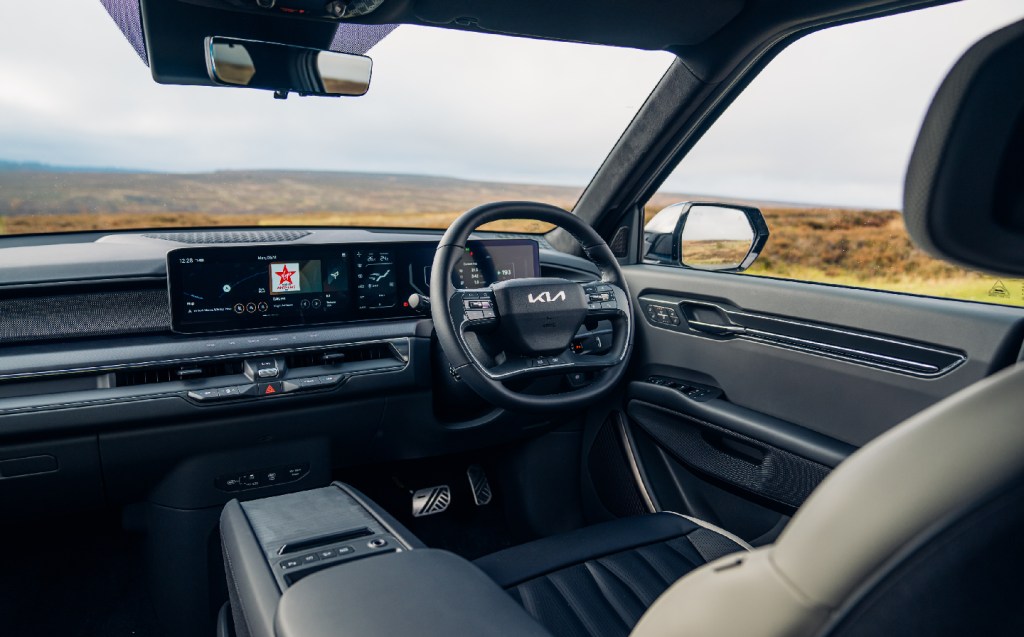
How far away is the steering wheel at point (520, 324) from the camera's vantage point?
6.59 feet

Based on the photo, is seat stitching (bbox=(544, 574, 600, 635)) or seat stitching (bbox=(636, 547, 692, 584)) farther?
seat stitching (bbox=(636, 547, 692, 584))

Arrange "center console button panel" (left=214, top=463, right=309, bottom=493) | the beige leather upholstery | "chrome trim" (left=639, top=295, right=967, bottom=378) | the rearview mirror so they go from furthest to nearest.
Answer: "center console button panel" (left=214, top=463, right=309, bottom=493), the rearview mirror, "chrome trim" (left=639, top=295, right=967, bottom=378), the beige leather upholstery

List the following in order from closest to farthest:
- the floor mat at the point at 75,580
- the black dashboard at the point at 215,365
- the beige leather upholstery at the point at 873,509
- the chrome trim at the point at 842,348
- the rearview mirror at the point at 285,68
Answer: the beige leather upholstery at the point at 873,509 < the chrome trim at the point at 842,348 < the rearview mirror at the point at 285,68 < the black dashboard at the point at 215,365 < the floor mat at the point at 75,580

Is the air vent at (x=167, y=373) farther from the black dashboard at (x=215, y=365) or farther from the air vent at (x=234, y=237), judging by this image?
the air vent at (x=234, y=237)

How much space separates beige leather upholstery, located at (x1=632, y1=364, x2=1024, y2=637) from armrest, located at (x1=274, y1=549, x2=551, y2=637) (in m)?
0.52

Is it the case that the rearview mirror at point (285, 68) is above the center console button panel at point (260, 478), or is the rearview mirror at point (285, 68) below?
above

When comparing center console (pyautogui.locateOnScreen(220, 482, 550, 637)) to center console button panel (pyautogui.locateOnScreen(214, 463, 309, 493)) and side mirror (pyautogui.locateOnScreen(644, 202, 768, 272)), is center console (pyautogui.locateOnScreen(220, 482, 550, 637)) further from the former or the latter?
side mirror (pyautogui.locateOnScreen(644, 202, 768, 272))

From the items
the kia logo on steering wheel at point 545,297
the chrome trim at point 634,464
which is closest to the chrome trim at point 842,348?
the chrome trim at point 634,464

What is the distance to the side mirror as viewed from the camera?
2.72 metres

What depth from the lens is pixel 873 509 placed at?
1.87 feet

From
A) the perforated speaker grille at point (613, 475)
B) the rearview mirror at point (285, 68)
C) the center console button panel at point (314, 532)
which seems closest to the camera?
the center console button panel at point (314, 532)

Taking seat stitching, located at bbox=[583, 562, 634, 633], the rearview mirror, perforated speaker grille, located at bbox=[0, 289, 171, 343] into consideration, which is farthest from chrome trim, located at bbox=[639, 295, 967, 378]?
perforated speaker grille, located at bbox=[0, 289, 171, 343]

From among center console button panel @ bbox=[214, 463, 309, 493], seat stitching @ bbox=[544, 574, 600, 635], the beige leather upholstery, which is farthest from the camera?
center console button panel @ bbox=[214, 463, 309, 493]

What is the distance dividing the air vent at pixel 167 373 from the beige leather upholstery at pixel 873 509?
1867 mm
